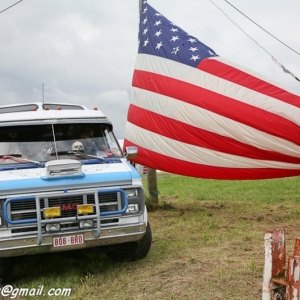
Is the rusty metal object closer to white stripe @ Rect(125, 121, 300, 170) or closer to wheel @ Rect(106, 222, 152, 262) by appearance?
wheel @ Rect(106, 222, 152, 262)

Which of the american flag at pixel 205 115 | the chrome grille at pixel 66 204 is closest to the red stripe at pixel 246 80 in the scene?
the american flag at pixel 205 115

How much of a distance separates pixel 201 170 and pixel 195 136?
689 millimetres

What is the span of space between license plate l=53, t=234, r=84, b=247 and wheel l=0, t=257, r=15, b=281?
2.27 feet

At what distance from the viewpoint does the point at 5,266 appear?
228 inches

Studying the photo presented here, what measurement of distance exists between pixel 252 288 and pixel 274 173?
4.28 meters

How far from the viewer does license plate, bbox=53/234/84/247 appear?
5.57 metres

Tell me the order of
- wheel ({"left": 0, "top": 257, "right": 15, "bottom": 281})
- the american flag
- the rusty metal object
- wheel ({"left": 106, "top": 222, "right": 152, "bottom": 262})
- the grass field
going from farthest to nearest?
the american flag < wheel ({"left": 106, "top": 222, "right": 152, "bottom": 262}) < wheel ({"left": 0, "top": 257, "right": 15, "bottom": 281}) < the grass field < the rusty metal object

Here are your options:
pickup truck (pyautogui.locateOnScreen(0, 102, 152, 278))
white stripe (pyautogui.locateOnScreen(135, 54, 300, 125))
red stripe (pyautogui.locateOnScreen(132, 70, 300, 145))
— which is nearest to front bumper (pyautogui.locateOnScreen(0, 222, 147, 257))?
pickup truck (pyautogui.locateOnScreen(0, 102, 152, 278))

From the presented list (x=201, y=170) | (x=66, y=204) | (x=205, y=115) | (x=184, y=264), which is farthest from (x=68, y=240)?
(x=205, y=115)

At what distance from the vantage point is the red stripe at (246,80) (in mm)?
8758

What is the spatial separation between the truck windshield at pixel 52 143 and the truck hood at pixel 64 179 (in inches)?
13.6

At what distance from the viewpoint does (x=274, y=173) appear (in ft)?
29.2
